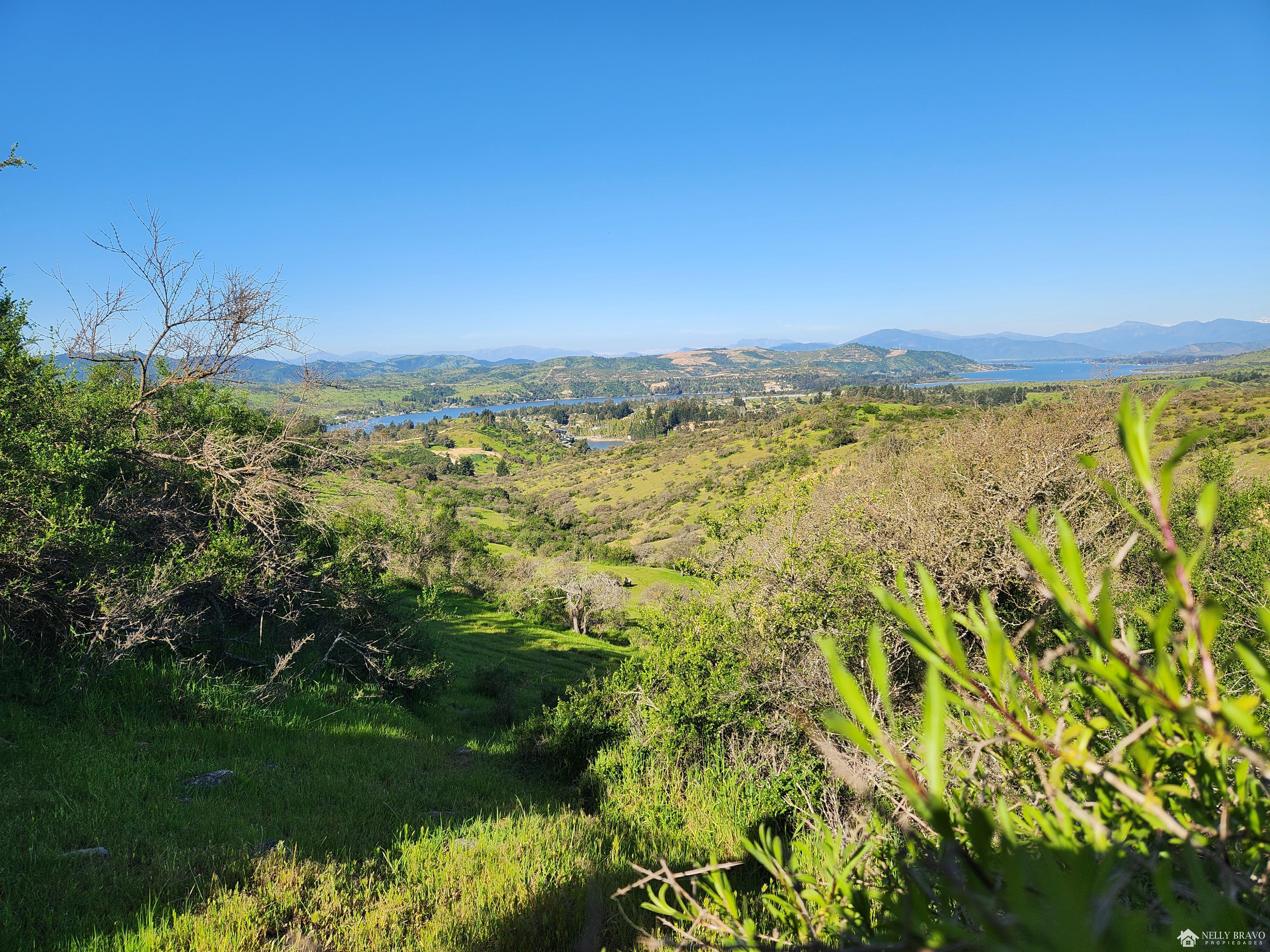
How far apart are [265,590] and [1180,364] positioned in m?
218

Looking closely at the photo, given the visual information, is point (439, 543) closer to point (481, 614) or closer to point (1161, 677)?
point (481, 614)

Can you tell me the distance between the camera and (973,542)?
1028 cm

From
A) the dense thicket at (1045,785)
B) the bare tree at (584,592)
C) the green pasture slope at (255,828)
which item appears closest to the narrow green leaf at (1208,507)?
the dense thicket at (1045,785)

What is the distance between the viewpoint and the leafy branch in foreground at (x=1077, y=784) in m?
0.57

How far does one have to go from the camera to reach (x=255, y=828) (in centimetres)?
418

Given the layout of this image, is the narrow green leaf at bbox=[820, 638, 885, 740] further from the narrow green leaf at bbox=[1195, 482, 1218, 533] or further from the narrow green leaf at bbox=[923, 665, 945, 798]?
the narrow green leaf at bbox=[1195, 482, 1218, 533]

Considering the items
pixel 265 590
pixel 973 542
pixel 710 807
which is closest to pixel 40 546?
pixel 265 590

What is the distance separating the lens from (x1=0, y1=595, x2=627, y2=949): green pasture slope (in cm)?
313

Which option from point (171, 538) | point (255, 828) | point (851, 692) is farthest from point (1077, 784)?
point (171, 538)

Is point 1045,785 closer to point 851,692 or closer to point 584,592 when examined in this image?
point 851,692

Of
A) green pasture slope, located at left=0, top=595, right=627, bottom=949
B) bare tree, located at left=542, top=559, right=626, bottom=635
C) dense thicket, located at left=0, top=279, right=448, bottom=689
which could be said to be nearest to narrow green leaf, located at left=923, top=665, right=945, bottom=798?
green pasture slope, located at left=0, top=595, right=627, bottom=949

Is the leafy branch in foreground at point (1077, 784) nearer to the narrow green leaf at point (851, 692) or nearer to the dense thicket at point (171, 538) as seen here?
the narrow green leaf at point (851, 692)

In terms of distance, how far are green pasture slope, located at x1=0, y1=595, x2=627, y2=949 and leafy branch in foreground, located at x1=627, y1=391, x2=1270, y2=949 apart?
2855 mm

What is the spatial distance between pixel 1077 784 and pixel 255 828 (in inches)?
202
